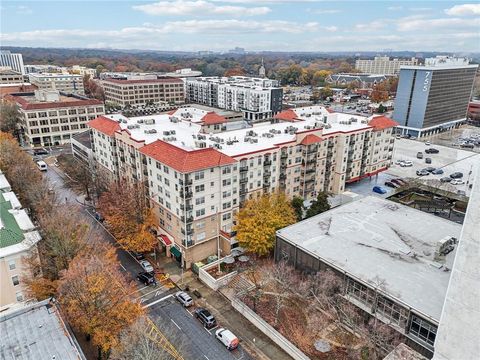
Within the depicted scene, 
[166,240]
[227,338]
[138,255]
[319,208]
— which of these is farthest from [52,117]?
[227,338]

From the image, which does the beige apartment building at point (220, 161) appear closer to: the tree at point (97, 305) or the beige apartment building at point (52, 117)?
the tree at point (97, 305)

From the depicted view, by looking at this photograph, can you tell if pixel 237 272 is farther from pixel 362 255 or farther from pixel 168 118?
pixel 168 118

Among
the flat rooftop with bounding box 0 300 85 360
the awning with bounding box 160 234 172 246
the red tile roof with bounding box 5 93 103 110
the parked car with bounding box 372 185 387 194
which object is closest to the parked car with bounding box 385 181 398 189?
the parked car with bounding box 372 185 387 194

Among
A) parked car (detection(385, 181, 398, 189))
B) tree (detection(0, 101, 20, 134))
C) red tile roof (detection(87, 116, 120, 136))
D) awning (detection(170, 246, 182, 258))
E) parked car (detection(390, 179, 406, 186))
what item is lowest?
awning (detection(170, 246, 182, 258))

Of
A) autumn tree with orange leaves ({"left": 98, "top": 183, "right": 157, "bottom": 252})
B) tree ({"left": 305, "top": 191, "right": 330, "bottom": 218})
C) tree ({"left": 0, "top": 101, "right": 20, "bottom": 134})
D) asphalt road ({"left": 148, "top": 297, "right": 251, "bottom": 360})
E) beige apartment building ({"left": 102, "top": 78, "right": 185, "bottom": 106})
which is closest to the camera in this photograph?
asphalt road ({"left": 148, "top": 297, "right": 251, "bottom": 360})

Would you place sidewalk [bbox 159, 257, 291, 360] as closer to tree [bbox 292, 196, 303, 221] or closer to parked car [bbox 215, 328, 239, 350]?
parked car [bbox 215, 328, 239, 350]

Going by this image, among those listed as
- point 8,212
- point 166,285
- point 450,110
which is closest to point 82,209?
point 8,212

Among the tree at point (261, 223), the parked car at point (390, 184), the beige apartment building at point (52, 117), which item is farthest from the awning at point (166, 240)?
the beige apartment building at point (52, 117)

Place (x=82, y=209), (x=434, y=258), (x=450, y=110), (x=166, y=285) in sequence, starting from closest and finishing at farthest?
(x=434, y=258) < (x=166, y=285) < (x=82, y=209) < (x=450, y=110)
